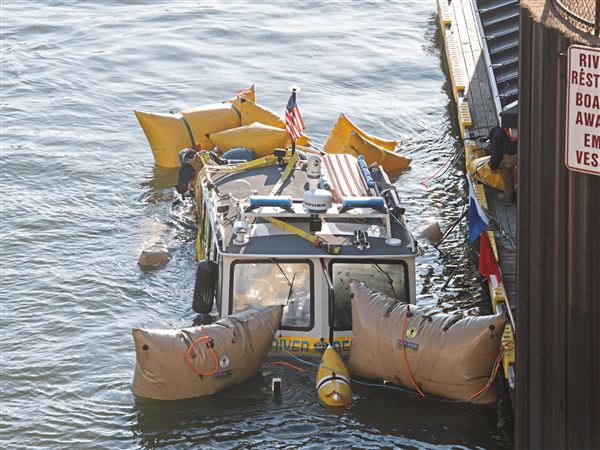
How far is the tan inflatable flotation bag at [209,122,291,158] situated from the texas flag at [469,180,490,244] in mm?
4228

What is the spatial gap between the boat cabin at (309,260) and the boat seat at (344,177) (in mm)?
934

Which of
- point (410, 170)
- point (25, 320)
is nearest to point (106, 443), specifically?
point (25, 320)

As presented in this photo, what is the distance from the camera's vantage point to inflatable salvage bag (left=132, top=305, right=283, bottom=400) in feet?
40.5

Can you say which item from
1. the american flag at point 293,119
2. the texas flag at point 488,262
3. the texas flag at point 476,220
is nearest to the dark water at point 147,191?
the texas flag at point 476,220

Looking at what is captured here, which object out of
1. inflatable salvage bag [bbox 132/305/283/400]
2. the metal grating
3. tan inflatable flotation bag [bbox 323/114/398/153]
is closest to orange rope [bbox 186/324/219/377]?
inflatable salvage bag [bbox 132/305/283/400]

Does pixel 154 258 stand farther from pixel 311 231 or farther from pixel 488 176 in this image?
pixel 488 176

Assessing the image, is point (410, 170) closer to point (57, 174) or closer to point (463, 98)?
point (463, 98)

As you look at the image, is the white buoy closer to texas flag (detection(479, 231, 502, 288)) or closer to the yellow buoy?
texas flag (detection(479, 231, 502, 288))

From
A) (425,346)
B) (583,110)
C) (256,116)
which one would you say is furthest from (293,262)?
(256,116)

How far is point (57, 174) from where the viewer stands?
22.8 metres

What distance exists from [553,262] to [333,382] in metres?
3.87

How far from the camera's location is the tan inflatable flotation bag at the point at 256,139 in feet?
63.1

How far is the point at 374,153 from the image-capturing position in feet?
67.5

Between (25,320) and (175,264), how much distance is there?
2.49 meters
